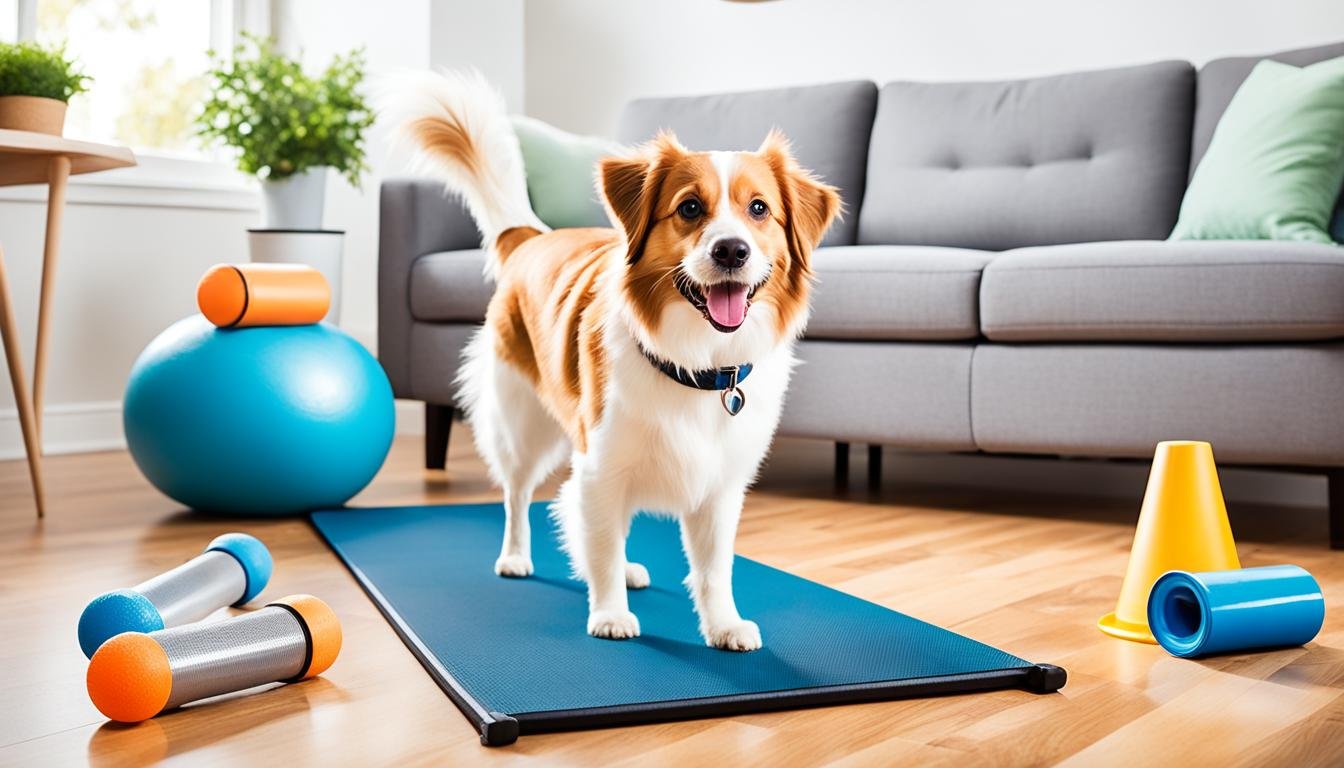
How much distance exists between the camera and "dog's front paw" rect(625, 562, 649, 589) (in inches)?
83.9

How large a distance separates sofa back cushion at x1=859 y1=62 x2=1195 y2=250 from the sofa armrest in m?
1.22

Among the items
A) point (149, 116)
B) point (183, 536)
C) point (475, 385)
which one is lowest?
point (183, 536)

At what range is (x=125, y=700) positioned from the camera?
137 cm

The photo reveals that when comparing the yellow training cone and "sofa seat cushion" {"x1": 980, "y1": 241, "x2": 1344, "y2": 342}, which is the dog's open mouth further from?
"sofa seat cushion" {"x1": 980, "y1": 241, "x2": 1344, "y2": 342}

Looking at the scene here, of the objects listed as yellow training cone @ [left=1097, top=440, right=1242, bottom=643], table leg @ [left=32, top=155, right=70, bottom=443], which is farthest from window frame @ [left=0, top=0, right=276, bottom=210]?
yellow training cone @ [left=1097, top=440, right=1242, bottom=643]

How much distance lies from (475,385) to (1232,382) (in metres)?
1.48

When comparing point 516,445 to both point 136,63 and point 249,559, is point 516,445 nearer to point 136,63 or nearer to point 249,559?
point 249,559

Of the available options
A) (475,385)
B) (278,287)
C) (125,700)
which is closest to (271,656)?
(125,700)

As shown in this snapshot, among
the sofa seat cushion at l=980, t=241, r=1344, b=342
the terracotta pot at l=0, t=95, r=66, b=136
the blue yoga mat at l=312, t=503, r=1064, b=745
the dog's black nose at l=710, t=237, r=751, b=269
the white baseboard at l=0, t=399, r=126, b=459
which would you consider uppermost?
the terracotta pot at l=0, t=95, r=66, b=136

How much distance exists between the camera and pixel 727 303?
163cm

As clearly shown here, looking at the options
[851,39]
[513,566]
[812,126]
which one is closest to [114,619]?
[513,566]

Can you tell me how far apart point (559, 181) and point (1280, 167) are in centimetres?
190

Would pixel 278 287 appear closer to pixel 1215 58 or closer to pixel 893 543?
pixel 893 543

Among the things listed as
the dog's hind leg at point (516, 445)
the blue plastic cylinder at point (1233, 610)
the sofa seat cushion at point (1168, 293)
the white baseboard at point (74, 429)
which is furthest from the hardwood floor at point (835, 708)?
the white baseboard at point (74, 429)
